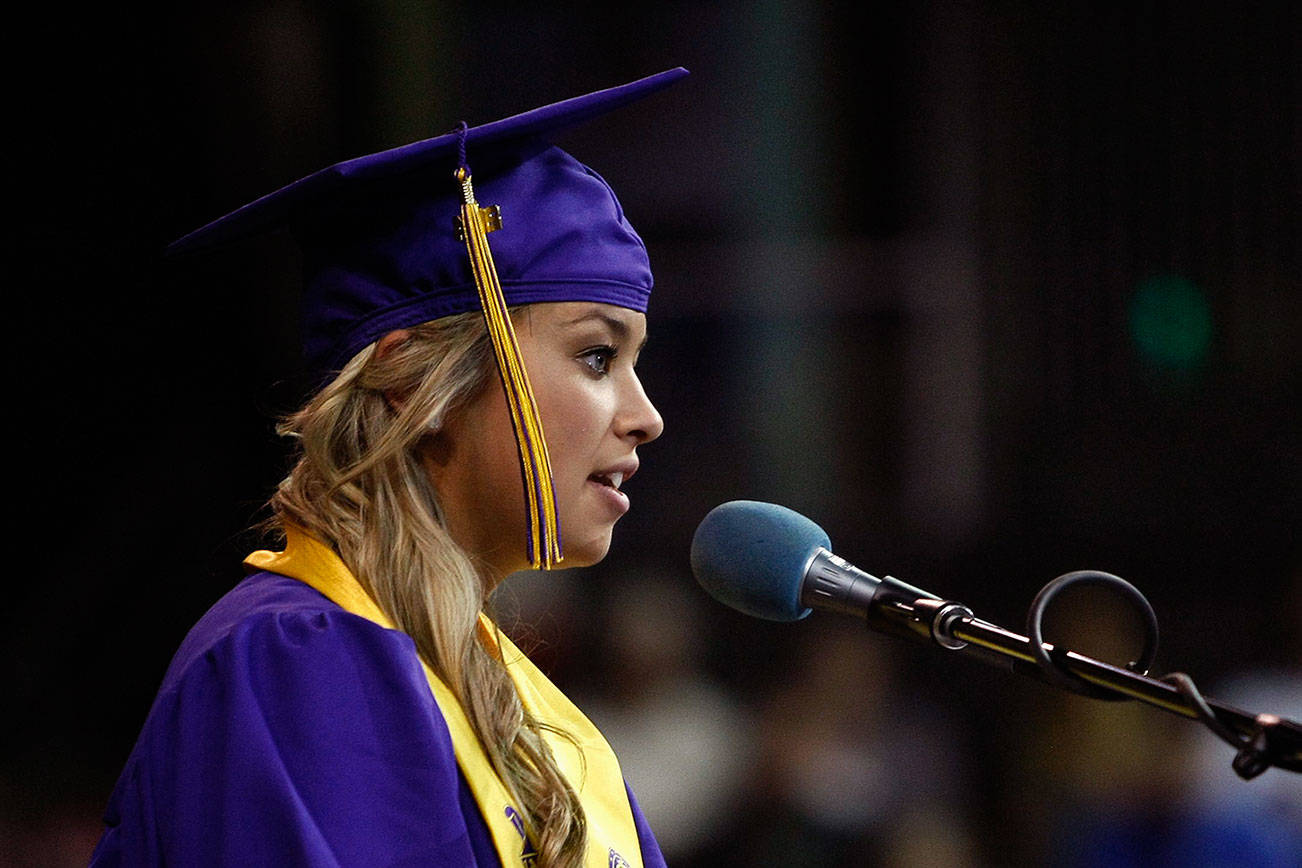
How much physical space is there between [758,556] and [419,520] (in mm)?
340

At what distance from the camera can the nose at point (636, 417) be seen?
1.54 m

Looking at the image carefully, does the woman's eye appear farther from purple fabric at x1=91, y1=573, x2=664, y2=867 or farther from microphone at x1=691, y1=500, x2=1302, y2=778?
purple fabric at x1=91, y1=573, x2=664, y2=867

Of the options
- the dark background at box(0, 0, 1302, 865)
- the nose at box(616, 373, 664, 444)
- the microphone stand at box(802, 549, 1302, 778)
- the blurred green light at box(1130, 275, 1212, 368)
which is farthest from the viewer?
the blurred green light at box(1130, 275, 1212, 368)

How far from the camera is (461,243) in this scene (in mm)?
1456

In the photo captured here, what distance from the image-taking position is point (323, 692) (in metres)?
1.21

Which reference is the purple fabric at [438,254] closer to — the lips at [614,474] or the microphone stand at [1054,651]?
the lips at [614,474]

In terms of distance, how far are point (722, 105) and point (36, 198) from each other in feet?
6.91

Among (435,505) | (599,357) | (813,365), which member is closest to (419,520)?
(435,505)

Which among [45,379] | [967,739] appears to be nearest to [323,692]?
[45,379]

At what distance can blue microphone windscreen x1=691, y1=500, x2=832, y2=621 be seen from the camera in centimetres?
135

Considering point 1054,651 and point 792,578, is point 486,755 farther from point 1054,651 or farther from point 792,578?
point 1054,651

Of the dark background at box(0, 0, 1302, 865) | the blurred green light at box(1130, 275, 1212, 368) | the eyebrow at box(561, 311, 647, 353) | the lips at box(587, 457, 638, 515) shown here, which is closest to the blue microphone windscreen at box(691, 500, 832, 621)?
the lips at box(587, 457, 638, 515)

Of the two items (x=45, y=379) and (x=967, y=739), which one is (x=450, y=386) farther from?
(x=967, y=739)

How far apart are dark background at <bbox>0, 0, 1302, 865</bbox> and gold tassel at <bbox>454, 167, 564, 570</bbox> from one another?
69.4 inches
